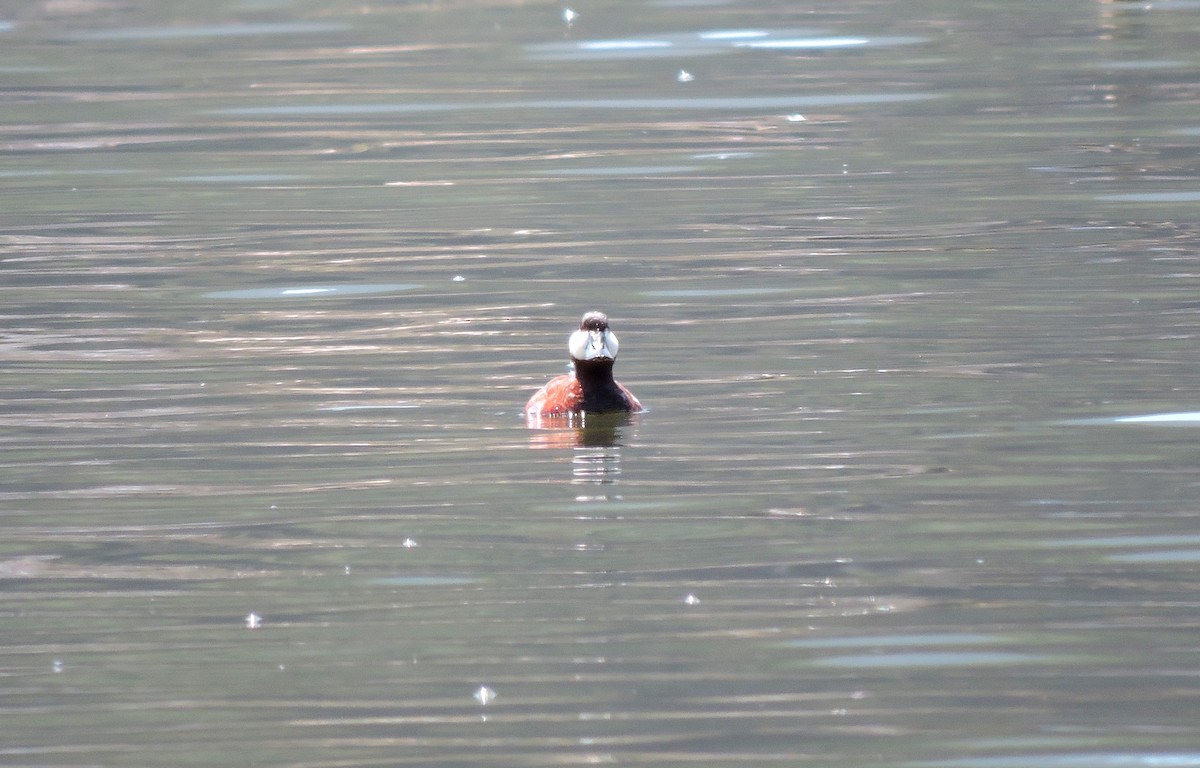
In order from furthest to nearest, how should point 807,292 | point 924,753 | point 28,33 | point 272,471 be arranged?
point 28,33 → point 807,292 → point 272,471 → point 924,753

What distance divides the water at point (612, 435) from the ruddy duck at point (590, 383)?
201 millimetres

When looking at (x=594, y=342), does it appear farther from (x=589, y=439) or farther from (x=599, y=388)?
(x=589, y=439)

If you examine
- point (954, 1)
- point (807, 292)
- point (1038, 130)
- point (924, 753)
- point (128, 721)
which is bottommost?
point (924, 753)

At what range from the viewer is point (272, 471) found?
10164mm

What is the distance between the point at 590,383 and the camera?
11.2 metres

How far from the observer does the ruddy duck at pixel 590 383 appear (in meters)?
11.2

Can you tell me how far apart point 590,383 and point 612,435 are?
39 centimetres

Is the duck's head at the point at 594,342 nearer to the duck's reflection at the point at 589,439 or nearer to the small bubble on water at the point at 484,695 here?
the duck's reflection at the point at 589,439

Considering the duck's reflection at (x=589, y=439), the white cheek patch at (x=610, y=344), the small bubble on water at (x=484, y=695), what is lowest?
the small bubble on water at (x=484, y=695)

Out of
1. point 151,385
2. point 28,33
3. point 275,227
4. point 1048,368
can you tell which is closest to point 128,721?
point 151,385

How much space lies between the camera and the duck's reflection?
10.1m

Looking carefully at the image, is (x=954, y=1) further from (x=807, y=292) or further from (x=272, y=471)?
(x=272, y=471)

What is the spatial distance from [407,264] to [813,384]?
491 cm

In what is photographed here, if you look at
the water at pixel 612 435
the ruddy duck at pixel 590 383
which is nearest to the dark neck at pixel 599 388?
the ruddy duck at pixel 590 383
